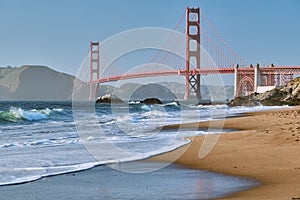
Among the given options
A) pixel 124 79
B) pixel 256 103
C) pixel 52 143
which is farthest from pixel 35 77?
pixel 52 143

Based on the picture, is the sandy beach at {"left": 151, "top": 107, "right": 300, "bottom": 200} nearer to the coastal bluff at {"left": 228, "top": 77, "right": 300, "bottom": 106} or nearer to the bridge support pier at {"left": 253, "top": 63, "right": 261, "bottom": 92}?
the coastal bluff at {"left": 228, "top": 77, "right": 300, "bottom": 106}

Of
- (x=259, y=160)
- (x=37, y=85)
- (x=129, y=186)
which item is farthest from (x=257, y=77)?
(x=37, y=85)

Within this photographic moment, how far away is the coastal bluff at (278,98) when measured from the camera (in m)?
31.9

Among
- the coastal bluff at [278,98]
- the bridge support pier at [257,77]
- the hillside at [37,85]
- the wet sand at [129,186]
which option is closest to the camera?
the wet sand at [129,186]

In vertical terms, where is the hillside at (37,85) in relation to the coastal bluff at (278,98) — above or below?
above

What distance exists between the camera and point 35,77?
403 ft

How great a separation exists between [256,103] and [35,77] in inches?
3829

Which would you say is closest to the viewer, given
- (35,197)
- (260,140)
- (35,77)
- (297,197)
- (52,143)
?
(297,197)

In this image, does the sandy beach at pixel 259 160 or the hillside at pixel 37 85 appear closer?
the sandy beach at pixel 259 160

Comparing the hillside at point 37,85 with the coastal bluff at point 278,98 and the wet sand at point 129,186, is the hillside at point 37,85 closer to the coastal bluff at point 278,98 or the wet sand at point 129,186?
the coastal bluff at point 278,98

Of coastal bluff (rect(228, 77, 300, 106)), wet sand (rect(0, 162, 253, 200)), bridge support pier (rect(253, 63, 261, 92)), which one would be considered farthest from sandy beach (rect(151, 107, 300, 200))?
bridge support pier (rect(253, 63, 261, 92))

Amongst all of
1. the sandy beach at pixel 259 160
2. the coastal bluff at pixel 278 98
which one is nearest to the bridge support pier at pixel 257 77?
the coastal bluff at pixel 278 98

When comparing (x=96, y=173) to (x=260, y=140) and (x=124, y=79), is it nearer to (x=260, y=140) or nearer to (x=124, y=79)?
(x=260, y=140)

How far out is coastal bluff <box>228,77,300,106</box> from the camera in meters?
31.9
